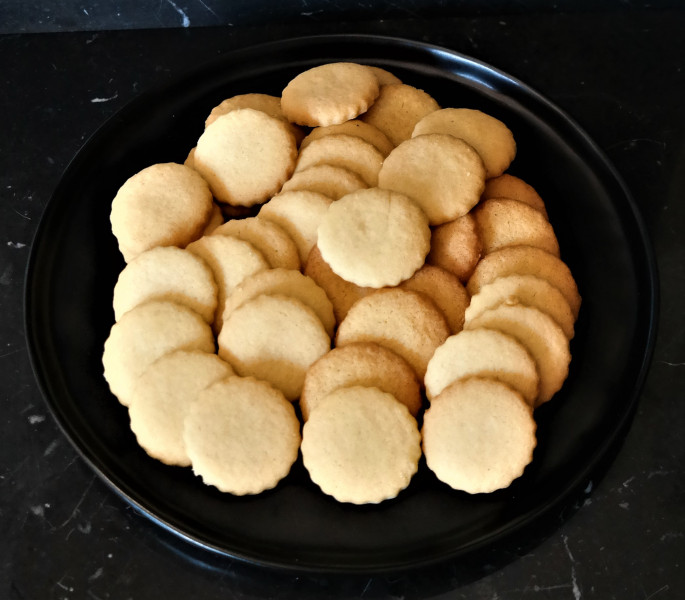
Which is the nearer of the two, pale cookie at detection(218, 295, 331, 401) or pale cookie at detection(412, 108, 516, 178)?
pale cookie at detection(218, 295, 331, 401)

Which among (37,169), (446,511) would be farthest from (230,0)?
(446,511)

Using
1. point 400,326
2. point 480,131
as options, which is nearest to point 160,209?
point 400,326

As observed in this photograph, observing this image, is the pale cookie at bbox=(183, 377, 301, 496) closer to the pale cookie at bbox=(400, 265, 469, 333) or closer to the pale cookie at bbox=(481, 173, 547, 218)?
the pale cookie at bbox=(400, 265, 469, 333)

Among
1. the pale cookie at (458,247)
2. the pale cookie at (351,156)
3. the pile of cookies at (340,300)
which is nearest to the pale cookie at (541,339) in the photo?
the pile of cookies at (340,300)

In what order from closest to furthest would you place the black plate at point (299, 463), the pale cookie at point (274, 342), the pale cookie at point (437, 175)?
1. the black plate at point (299, 463)
2. the pale cookie at point (274, 342)
3. the pale cookie at point (437, 175)

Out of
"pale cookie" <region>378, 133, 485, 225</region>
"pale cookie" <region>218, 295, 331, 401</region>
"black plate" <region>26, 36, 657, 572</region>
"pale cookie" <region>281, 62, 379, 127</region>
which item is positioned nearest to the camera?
"black plate" <region>26, 36, 657, 572</region>

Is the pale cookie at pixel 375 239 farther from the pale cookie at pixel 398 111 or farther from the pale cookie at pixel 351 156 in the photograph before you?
the pale cookie at pixel 398 111

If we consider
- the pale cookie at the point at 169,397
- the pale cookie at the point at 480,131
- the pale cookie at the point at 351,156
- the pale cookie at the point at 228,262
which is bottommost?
the pale cookie at the point at 169,397

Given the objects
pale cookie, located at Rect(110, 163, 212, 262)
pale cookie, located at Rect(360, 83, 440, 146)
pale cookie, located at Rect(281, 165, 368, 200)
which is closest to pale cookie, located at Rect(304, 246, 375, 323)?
pale cookie, located at Rect(281, 165, 368, 200)
